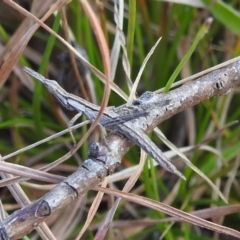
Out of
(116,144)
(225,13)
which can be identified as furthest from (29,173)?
(225,13)

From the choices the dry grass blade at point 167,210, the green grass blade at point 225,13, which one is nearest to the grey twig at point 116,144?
the dry grass blade at point 167,210

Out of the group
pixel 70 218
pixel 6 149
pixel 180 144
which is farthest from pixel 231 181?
pixel 6 149

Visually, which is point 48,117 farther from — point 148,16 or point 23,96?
point 148,16

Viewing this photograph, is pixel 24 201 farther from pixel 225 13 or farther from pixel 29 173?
pixel 225 13

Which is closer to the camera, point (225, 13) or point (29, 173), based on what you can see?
point (29, 173)

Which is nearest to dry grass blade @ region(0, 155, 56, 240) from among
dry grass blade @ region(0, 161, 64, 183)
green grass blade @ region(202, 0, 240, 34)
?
dry grass blade @ region(0, 161, 64, 183)

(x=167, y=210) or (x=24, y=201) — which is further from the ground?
(x=24, y=201)

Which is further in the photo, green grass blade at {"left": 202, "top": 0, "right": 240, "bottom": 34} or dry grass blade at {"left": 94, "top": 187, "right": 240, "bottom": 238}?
green grass blade at {"left": 202, "top": 0, "right": 240, "bottom": 34}

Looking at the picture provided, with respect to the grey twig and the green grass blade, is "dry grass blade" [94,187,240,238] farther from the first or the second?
the green grass blade
